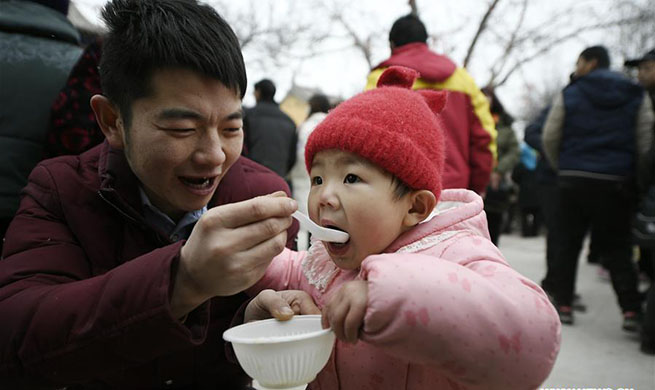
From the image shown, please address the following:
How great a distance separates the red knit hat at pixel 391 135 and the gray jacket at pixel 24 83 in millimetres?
1218

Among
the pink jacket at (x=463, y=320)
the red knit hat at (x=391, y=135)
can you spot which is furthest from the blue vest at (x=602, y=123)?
the pink jacket at (x=463, y=320)

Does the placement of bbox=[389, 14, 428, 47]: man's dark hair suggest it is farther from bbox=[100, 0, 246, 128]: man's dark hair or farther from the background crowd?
bbox=[100, 0, 246, 128]: man's dark hair

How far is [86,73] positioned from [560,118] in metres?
3.67

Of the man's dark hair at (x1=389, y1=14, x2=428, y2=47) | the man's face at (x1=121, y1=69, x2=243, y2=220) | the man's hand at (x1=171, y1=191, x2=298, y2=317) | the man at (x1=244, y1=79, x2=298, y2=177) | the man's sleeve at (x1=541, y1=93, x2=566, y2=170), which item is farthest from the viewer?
the man at (x1=244, y1=79, x2=298, y2=177)

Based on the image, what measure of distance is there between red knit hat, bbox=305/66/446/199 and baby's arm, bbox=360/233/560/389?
0.32 metres

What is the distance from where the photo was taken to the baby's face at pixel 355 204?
3.96ft

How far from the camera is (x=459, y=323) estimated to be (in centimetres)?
93

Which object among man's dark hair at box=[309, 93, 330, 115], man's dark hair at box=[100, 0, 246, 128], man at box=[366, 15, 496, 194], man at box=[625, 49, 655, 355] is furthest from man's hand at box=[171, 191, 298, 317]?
man's dark hair at box=[309, 93, 330, 115]

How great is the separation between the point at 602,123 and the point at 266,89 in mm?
3152

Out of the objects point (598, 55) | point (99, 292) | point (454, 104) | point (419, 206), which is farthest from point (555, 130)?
point (99, 292)

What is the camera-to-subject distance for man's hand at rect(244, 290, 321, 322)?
1237mm

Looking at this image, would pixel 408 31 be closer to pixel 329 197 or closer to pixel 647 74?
pixel 647 74

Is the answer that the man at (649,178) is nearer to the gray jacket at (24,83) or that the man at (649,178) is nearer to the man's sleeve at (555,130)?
the man's sleeve at (555,130)

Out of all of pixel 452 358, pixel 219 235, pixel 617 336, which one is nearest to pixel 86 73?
pixel 219 235
